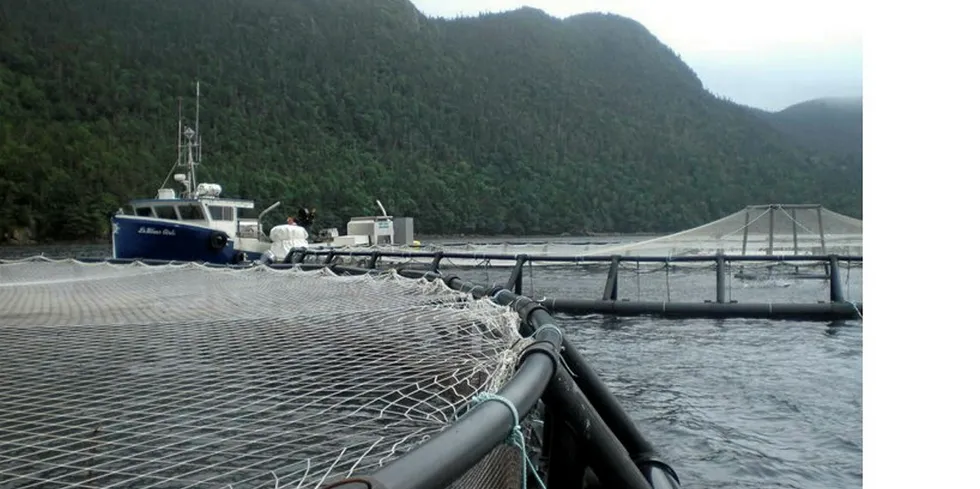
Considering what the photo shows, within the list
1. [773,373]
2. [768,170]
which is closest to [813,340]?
[773,373]

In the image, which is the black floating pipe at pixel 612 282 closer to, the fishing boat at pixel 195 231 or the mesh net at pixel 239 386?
the mesh net at pixel 239 386

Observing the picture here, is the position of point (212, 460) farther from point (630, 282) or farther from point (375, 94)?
point (375, 94)

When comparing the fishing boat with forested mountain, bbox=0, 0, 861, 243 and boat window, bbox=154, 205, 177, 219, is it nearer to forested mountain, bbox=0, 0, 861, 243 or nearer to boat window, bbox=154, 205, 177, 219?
boat window, bbox=154, 205, 177, 219

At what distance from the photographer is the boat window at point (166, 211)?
21.7 meters

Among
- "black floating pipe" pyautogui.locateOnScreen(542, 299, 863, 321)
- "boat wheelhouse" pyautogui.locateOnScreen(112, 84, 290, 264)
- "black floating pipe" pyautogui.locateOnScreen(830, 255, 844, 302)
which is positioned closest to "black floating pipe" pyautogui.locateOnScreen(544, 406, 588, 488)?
"black floating pipe" pyautogui.locateOnScreen(542, 299, 863, 321)

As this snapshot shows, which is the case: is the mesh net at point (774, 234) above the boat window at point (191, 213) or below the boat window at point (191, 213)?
below

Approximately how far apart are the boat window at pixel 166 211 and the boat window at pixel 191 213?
0.21 m

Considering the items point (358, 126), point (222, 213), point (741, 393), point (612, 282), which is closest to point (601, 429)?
point (741, 393)

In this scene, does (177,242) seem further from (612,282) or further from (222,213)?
(612,282)

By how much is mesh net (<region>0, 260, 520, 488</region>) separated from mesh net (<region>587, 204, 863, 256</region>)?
462 inches

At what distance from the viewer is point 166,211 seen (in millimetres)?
21766

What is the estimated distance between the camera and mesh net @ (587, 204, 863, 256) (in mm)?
14828

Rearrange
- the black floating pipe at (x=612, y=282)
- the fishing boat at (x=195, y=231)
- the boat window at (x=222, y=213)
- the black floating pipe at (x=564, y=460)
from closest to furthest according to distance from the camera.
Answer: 1. the black floating pipe at (x=564, y=460)
2. the black floating pipe at (x=612, y=282)
3. the fishing boat at (x=195, y=231)
4. the boat window at (x=222, y=213)

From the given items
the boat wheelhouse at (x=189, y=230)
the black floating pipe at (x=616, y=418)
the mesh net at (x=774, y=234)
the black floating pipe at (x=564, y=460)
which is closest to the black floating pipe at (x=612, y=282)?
the mesh net at (x=774, y=234)
